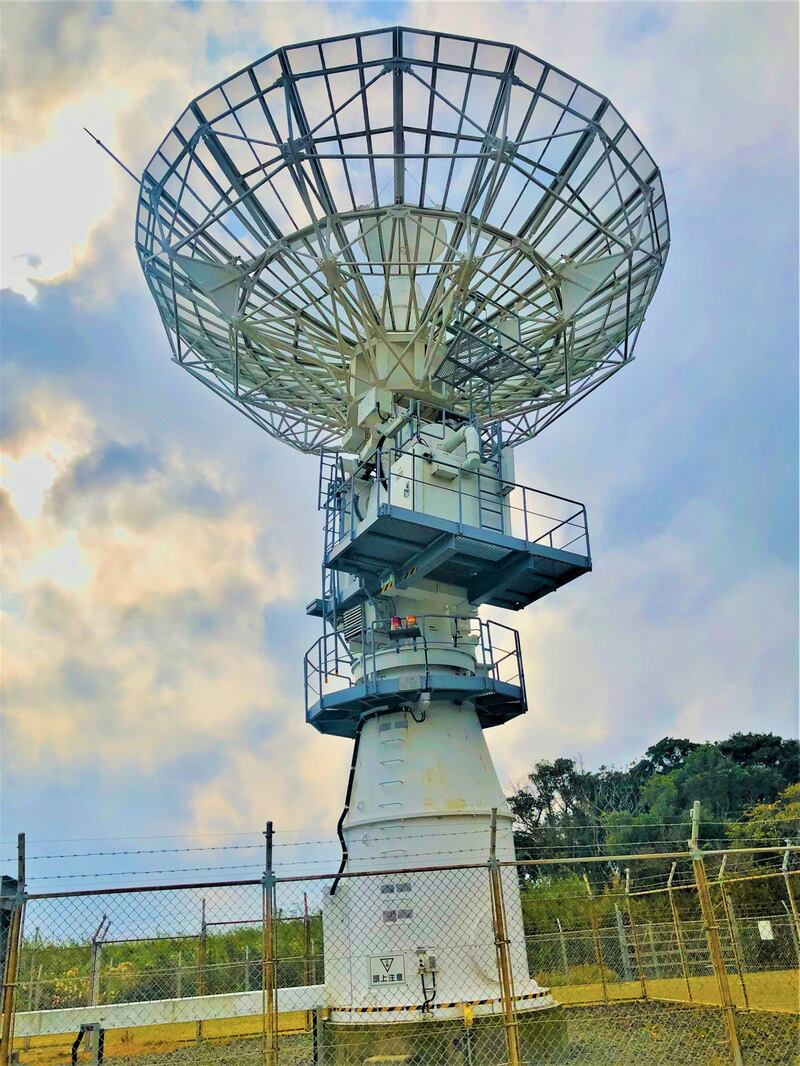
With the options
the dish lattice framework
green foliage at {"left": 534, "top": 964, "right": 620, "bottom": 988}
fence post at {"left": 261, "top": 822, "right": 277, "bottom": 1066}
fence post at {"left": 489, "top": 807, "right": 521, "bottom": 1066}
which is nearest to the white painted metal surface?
fence post at {"left": 261, "top": 822, "right": 277, "bottom": 1066}

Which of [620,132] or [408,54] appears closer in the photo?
[408,54]

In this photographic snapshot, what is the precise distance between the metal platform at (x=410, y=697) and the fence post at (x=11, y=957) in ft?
28.8

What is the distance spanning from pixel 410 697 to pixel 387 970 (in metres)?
4.52

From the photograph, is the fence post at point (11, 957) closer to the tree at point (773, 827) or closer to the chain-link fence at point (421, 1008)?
the chain-link fence at point (421, 1008)

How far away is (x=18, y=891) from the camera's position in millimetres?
7180

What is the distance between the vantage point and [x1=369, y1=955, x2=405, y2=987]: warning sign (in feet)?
45.1

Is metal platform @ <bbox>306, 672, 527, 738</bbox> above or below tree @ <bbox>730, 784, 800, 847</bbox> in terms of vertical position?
above

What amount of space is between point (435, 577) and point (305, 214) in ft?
24.6

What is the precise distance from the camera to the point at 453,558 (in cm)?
1605

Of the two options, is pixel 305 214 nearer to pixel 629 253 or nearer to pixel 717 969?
pixel 629 253

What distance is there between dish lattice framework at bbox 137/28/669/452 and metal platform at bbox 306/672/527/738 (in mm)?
6158

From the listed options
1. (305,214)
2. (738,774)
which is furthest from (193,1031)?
(738,774)

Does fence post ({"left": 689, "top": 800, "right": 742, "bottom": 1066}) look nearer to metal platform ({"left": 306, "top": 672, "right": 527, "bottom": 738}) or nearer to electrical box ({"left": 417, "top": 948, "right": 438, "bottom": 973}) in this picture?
electrical box ({"left": 417, "top": 948, "right": 438, "bottom": 973})

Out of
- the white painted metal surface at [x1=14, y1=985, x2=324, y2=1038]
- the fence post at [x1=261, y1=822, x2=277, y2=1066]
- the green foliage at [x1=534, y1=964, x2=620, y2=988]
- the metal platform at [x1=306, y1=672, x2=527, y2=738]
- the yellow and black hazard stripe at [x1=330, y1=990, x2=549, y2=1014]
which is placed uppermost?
the metal platform at [x1=306, y1=672, x2=527, y2=738]
